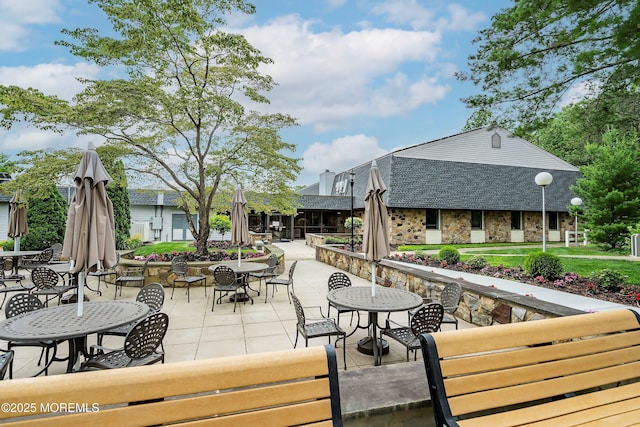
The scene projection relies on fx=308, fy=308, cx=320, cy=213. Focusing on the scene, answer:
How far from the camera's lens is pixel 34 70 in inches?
451

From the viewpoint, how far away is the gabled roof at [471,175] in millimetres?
17484

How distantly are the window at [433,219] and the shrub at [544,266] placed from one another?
36.3 ft

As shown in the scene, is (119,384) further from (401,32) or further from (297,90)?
(297,90)

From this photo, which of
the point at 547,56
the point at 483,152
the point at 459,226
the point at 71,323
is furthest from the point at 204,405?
the point at 483,152

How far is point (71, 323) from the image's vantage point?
126 inches

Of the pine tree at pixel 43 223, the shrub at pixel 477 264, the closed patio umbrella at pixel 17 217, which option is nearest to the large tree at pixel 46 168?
the closed patio umbrella at pixel 17 217

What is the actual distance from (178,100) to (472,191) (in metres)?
16.8

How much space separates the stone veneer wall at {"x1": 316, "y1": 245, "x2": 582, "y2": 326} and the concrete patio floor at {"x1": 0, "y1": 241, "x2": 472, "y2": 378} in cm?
38

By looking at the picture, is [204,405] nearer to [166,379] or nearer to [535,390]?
[166,379]

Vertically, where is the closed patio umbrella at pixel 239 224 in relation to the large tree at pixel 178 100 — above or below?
below

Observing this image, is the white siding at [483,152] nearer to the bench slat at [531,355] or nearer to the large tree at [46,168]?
the large tree at [46,168]

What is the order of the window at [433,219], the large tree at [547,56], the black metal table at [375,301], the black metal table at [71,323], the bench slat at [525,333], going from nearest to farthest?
1. the bench slat at [525,333]
2. the black metal table at [71,323]
3. the black metal table at [375,301]
4. the large tree at [547,56]
5. the window at [433,219]

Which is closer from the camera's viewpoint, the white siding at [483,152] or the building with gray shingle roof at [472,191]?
the building with gray shingle roof at [472,191]

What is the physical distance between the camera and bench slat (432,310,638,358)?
76.2 inches
